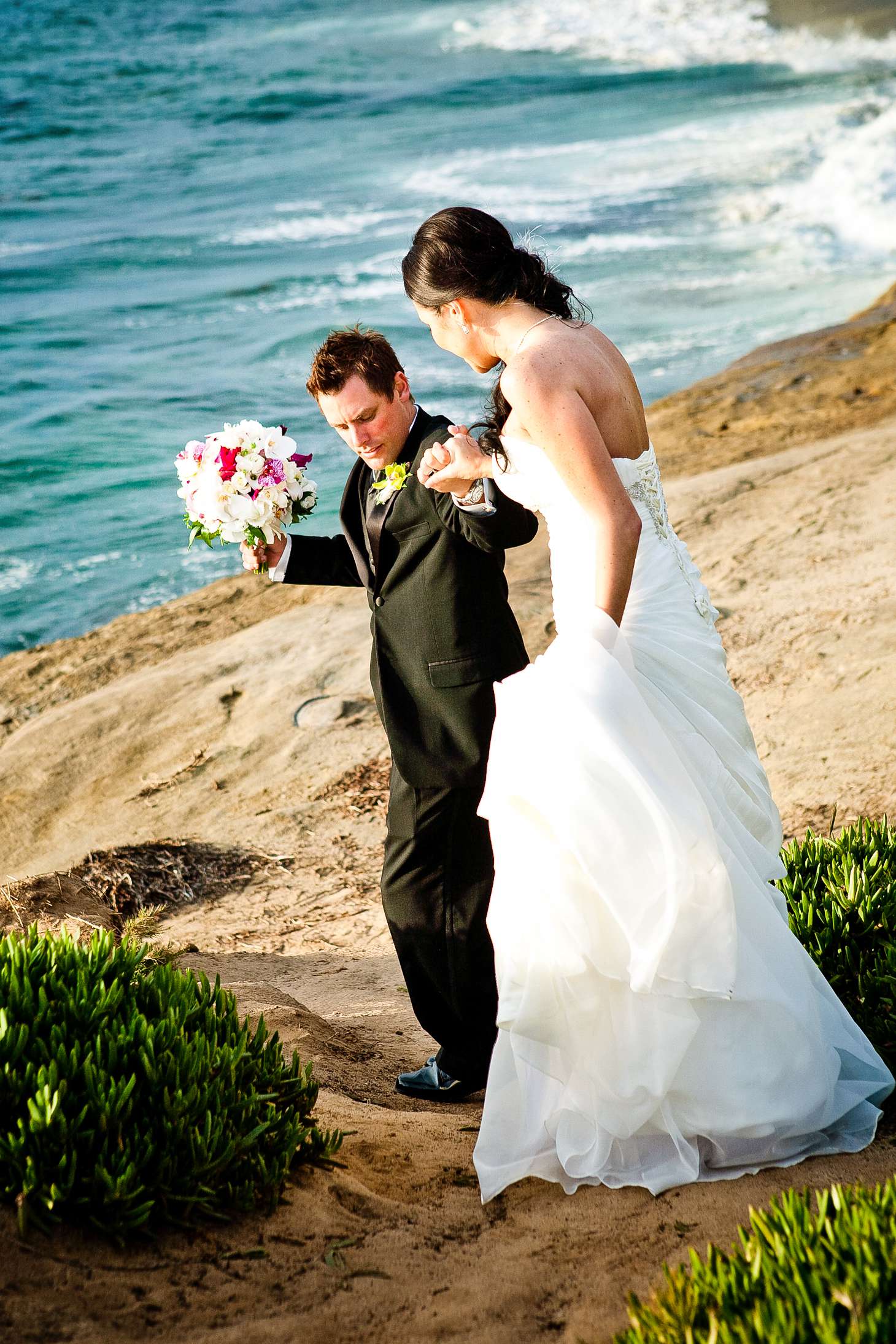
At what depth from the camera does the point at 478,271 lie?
3201mm

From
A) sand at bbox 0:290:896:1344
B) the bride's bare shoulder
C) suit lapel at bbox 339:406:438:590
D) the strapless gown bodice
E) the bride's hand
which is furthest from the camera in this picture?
suit lapel at bbox 339:406:438:590

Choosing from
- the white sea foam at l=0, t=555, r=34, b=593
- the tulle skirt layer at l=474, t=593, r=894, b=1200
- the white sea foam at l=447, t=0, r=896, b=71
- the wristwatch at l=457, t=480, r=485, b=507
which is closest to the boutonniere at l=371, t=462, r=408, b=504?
the wristwatch at l=457, t=480, r=485, b=507

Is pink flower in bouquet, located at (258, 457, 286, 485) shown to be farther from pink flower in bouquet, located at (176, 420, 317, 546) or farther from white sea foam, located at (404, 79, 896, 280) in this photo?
white sea foam, located at (404, 79, 896, 280)

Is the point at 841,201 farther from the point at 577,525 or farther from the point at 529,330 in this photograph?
the point at 577,525

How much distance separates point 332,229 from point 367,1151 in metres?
23.1

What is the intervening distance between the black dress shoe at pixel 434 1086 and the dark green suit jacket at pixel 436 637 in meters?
0.98

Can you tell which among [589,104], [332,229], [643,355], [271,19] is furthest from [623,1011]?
[271,19]

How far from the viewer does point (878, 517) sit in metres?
7.97

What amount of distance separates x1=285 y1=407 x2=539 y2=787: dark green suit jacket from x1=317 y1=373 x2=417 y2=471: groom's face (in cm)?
5

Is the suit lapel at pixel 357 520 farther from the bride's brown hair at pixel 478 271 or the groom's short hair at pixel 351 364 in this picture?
the bride's brown hair at pixel 478 271

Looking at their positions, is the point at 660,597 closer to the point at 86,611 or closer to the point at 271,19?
the point at 86,611

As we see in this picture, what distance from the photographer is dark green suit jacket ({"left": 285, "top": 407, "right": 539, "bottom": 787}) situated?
12.0 ft

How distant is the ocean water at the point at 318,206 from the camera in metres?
14.6

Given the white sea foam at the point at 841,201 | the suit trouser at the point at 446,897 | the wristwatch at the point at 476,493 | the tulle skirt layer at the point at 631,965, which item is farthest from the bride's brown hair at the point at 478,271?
the white sea foam at the point at 841,201
